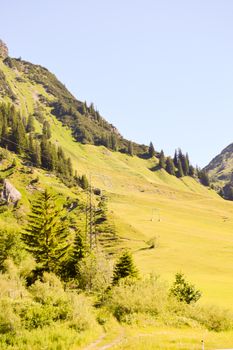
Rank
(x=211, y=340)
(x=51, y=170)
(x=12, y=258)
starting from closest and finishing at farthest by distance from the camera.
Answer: (x=211, y=340) → (x=12, y=258) → (x=51, y=170)

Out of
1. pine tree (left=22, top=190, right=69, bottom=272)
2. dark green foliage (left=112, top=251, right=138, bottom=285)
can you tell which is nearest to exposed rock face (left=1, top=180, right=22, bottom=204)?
pine tree (left=22, top=190, right=69, bottom=272)

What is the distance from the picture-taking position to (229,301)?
2643 inches

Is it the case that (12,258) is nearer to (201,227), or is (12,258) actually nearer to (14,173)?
(14,173)

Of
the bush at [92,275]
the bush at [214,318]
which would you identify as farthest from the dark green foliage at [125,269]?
the bush at [214,318]

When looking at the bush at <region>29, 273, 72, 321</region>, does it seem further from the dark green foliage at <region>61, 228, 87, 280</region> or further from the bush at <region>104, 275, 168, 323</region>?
the dark green foliage at <region>61, 228, 87, 280</region>

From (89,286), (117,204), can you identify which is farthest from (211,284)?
(117,204)

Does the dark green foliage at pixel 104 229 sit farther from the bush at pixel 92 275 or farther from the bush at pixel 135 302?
the bush at pixel 135 302

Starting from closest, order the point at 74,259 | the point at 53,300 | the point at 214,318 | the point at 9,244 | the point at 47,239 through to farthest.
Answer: the point at 214,318, the point at 53,300, the point at 74,259, the point at 47,239, the point at 9,244

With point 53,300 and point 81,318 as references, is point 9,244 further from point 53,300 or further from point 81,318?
point 81,318

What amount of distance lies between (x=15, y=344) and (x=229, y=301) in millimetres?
41590

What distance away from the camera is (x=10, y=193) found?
140 m

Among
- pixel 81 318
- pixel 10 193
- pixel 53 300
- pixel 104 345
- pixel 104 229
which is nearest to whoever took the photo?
pixel 104 345

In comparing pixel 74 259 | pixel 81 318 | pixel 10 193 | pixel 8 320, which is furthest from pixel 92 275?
pixel 10 193

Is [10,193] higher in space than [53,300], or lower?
higher
